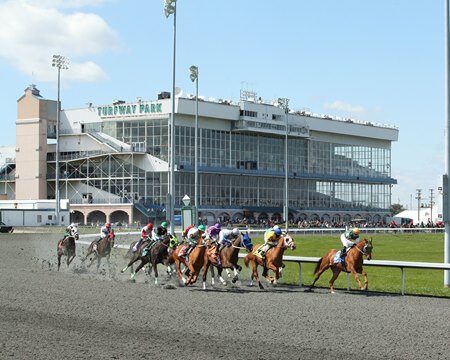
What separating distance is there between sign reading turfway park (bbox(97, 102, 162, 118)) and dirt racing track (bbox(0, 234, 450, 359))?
205 ft

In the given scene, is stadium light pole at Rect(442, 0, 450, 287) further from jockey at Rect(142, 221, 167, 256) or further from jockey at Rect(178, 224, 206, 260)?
jockey at Rect(142, 221, 167, 256)

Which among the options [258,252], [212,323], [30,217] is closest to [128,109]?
[30,217]

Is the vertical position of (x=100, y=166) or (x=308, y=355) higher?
(x=100, y=166)

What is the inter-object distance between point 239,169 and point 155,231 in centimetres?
6494

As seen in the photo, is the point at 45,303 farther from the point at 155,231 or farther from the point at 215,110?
the point at 215,110

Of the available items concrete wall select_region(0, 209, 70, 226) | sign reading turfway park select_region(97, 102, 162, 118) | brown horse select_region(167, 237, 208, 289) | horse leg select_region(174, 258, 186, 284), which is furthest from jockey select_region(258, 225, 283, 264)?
sign reading turfway park select_region(97, 102, 162, 118)

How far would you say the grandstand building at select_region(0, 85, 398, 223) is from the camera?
82.0 m

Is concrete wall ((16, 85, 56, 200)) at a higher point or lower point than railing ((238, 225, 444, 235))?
higher

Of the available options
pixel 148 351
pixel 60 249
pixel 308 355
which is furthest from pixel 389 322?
pixel 60 249

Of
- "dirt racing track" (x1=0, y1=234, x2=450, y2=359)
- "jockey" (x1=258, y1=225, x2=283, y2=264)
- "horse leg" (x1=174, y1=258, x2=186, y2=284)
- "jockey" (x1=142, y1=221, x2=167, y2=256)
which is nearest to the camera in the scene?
"dirt racing track" (x1=0, y1=234, x2=450, y2=359)

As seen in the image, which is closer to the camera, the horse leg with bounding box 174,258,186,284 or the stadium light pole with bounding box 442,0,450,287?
the stadium light pole with bounding box 442,0,450,287

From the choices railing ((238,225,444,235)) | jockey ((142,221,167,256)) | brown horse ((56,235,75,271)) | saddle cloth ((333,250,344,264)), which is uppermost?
jockey ((142,221,167,256))

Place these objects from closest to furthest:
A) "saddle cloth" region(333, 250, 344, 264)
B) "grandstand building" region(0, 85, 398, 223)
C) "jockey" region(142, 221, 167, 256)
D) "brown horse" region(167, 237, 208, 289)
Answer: "saddle cloth" region(333, 250, 344, 264)
"brown horse" region(167, 237, 208, 289)
"jockey" region(142, 221, 167, 256)
"grandstand building" region(0, 85, 398, 223)

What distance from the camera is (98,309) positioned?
14961mm
